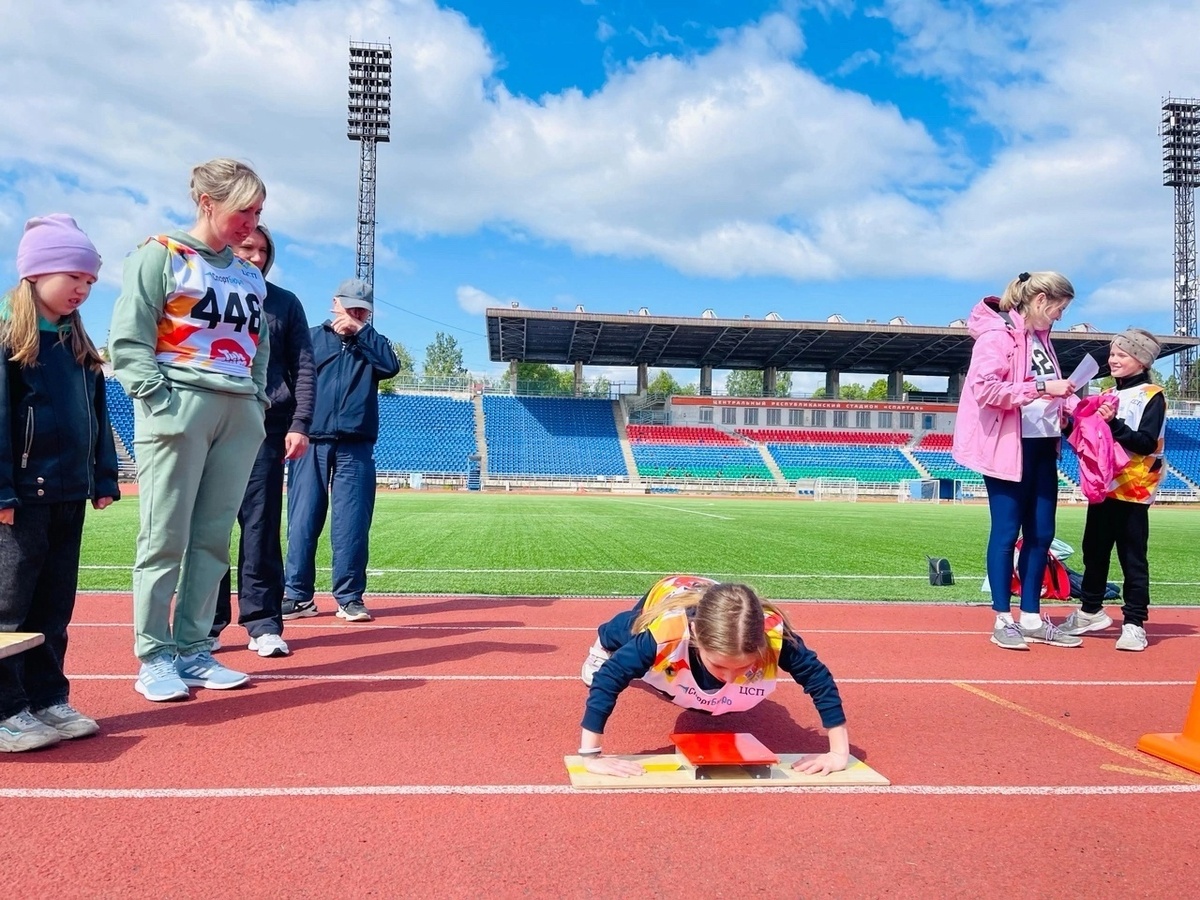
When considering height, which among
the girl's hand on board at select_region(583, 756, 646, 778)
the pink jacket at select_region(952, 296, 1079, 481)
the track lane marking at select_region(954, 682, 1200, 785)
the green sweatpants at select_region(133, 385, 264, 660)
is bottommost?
the track lane marking at select_region(954, 682, 1200, 785)

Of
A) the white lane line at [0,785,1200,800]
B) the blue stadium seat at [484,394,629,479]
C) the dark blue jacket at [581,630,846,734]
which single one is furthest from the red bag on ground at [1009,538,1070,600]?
the blue stadium seat at [484,394,629,479]

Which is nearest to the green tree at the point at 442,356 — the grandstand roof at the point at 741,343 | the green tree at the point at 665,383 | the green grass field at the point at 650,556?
the green tree at the point at 665,383

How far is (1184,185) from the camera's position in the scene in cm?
5584

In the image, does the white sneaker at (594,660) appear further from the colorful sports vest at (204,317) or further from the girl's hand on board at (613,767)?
the colorful sports vest at (204,317)

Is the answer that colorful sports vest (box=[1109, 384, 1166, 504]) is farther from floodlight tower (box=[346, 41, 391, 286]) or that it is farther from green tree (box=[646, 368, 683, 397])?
green tree (box=[646, 368, 683, 397])

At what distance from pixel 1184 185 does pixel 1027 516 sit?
65006 millimetres

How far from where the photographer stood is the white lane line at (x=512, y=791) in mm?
2582

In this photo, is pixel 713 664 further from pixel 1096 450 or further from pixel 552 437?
pixel 552 437

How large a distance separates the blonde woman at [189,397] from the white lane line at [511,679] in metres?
0.35

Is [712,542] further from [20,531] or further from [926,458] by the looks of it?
[926,458]

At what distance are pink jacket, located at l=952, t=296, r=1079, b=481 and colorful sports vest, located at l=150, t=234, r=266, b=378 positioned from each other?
4.13m

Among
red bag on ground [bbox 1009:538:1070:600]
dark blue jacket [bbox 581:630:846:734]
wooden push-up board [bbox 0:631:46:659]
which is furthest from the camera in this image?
red bag on ground [bbox 1009:538:1070:600]

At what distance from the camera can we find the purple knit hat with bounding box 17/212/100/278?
9.96ft

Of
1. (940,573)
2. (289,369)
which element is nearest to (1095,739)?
(289,369)
